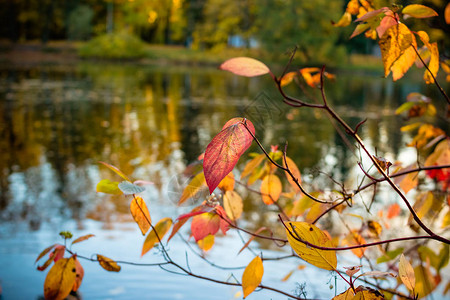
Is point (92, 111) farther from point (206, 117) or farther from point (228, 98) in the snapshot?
point (228, 98)

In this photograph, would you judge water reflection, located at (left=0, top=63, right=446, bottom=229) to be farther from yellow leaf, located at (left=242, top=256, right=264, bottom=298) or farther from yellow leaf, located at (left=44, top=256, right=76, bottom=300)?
yellow leaf, located at (left=44, top=256, right=76, bottom=300)

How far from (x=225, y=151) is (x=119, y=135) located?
7893 mm

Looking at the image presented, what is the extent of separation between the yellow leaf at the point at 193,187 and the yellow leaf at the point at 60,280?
23 cm

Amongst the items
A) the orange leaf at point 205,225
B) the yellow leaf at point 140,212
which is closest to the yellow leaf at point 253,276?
the orange leaf at point 205,225

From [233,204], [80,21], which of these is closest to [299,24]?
[80,21]

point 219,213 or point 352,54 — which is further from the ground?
point 352,54

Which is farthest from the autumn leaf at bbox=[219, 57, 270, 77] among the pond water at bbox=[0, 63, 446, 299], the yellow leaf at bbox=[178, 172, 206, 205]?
the yellow leaf at bbox=[178, 172, 206, 205]

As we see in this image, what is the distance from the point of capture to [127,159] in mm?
6445

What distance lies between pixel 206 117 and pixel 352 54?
69.0 feet

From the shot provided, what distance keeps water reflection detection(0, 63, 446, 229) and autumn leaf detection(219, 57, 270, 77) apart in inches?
5.6

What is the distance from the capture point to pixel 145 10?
1533 inches

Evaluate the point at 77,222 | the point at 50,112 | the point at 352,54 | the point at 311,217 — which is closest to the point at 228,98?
the point at 50,112

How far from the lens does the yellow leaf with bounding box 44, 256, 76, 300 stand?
32.8 inches

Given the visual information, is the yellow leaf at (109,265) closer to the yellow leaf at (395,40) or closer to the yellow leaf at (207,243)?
the yellow leaf at (207,243)
